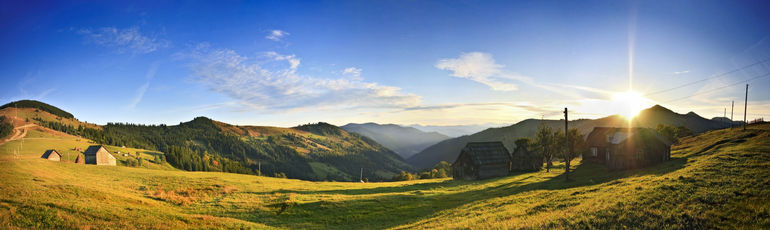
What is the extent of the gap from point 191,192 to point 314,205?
1739 cm

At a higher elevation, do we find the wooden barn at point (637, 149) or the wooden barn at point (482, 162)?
the wooden barn at point (637, 149)

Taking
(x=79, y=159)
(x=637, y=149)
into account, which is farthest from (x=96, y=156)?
(x=637, y=149)

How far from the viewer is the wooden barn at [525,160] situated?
64.2 m

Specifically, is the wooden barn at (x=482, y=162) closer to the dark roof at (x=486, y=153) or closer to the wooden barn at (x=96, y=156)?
the dark roof at (x=486, y=153)

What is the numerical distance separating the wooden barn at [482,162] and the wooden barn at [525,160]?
3525mm

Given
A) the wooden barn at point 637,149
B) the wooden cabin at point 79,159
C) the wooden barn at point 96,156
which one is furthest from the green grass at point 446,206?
the wooden barn at point 96,156

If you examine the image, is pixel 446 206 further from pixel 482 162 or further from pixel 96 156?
pixel 96 156

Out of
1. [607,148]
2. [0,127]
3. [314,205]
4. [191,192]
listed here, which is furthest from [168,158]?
[607,148]

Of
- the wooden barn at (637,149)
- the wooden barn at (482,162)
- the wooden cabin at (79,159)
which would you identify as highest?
the wooden barn at (637,149)

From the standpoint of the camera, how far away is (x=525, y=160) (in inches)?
2547

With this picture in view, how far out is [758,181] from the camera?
1725 cm

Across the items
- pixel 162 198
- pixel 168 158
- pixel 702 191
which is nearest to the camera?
pixel 702 191

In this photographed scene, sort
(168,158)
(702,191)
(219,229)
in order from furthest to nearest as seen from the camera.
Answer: (168,158), (219,229), (702,191)

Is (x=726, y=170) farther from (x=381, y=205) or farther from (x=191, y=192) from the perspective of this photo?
(x=191, y=192)
